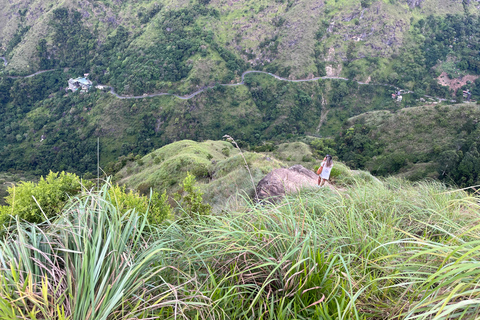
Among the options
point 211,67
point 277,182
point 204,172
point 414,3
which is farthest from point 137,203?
point 414,3

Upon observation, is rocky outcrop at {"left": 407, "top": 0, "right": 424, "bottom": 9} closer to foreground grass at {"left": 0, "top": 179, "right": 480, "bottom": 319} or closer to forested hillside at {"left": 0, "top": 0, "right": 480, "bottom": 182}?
forested hillside at {"left": 0, "top": 0, "right": 480, "bottom": 182}

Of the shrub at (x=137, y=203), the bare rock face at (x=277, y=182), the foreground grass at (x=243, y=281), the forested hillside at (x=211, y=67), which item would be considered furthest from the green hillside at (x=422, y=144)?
the foreground grass at (x=243, y=281)

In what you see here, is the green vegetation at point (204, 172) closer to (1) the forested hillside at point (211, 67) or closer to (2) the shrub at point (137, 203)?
(2) the shrub at point (137, 203)

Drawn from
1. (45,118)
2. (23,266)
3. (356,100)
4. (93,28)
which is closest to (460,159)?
(23,266)

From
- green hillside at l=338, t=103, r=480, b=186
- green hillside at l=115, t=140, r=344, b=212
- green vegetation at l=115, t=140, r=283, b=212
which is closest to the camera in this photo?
green hillside at l=115, t=140, r=344, b=212

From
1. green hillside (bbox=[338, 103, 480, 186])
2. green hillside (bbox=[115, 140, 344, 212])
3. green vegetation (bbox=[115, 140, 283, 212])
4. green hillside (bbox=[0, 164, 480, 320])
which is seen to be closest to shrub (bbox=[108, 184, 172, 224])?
green hillside (bbox=[0, 164, 480, 320])

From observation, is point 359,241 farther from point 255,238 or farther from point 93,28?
point 93,28

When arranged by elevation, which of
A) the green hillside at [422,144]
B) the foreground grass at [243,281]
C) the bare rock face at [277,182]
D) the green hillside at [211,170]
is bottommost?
the green hillside at [422,144]

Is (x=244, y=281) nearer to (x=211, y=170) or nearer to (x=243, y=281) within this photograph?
(x=243, y=281)

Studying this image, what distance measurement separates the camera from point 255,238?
259cm

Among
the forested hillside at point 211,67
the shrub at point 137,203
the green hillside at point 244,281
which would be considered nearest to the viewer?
the green hillside at point 244,281

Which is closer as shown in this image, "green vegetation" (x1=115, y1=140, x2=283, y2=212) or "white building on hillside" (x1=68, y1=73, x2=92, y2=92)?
"green vegetation" (x1=115, y1=140, x2=283, y2=212)

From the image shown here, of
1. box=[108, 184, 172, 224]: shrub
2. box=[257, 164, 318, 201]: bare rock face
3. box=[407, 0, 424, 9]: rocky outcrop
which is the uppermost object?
box=[407, 0, 424, 9]: rocky outcrop

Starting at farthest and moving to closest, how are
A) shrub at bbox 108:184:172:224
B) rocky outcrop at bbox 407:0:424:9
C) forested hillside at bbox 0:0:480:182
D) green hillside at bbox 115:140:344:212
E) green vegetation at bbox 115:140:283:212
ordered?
1. rocky outcrop at bbox 407:0:424:9
2. forested hillside at bbox 0:0:480:182
3. green vegetation at bbox 115:140:283:212
4. green hillside at bbox 115:140:344:212
5. shrub at bbox 108:184:172:224
